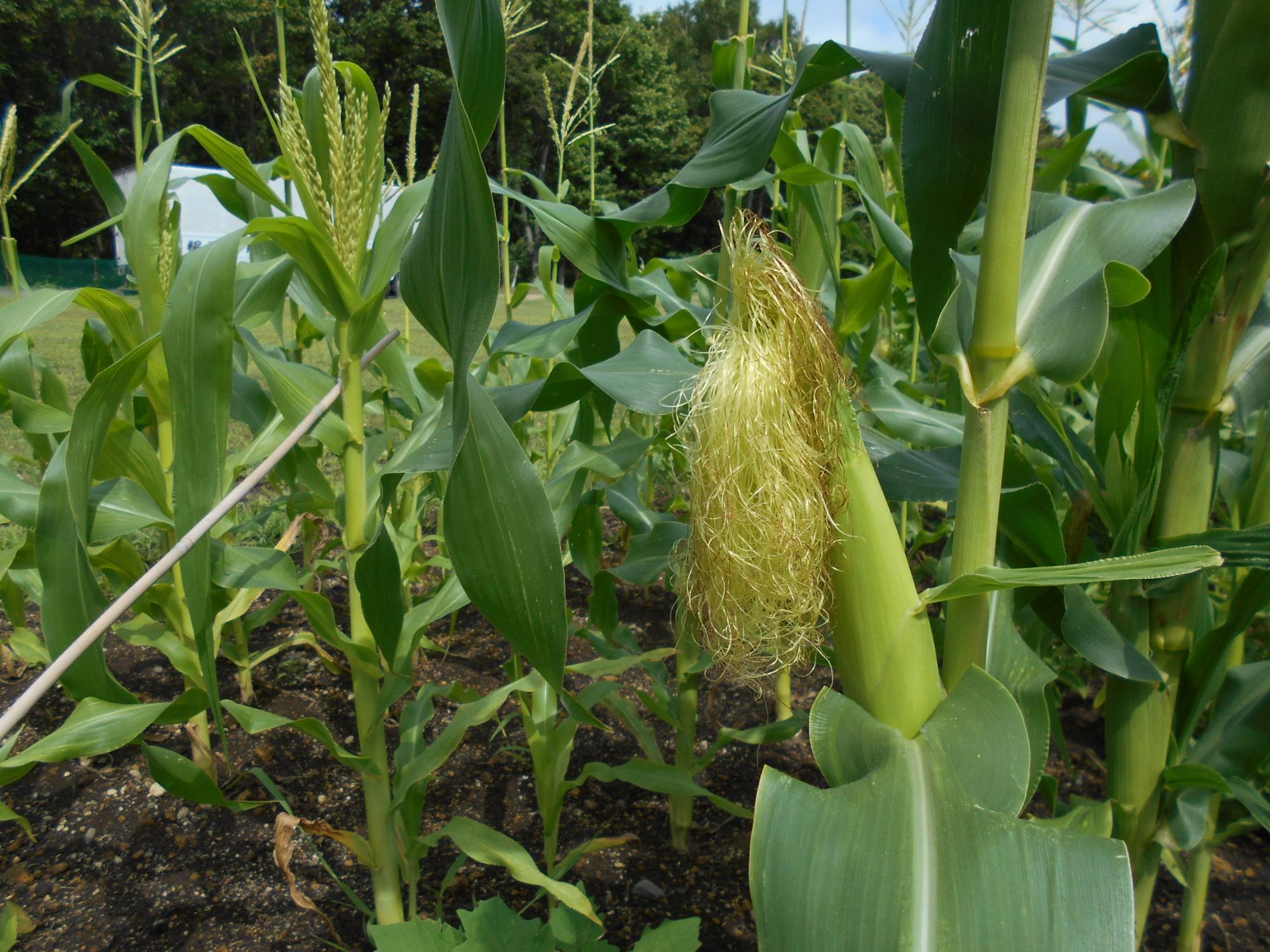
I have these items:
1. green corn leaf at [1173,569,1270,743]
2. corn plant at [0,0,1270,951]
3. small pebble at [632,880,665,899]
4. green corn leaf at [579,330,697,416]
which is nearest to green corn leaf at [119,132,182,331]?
corn plant at [0,0,1270,951]

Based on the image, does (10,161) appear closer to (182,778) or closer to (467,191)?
(182,778)

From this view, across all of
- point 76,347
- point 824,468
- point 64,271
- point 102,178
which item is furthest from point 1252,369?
point 64,271

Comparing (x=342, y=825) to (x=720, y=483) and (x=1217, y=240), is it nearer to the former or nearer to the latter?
(x=720, y=483)

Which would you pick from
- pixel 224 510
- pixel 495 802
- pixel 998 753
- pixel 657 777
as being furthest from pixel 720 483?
pixel 495 802

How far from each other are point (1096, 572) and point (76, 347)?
853 cm

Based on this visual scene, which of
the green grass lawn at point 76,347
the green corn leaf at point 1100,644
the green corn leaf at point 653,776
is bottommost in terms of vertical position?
the green corn leaf at point 653,776

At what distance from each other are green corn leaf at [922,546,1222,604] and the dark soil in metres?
0.78

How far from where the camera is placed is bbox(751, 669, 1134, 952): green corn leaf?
21.8 inches

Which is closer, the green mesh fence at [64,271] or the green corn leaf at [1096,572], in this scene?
the green corn leaf at [1096,572]

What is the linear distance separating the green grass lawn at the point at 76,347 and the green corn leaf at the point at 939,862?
2041 millimetres

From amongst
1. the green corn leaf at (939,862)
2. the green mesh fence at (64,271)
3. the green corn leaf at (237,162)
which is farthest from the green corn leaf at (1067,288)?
the green mesh fence at (64,271)

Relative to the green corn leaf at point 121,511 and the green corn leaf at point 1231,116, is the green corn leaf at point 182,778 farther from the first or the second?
the green corn leaf at point 1231,116

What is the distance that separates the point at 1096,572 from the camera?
62 cm

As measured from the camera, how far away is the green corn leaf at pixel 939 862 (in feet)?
1.82
